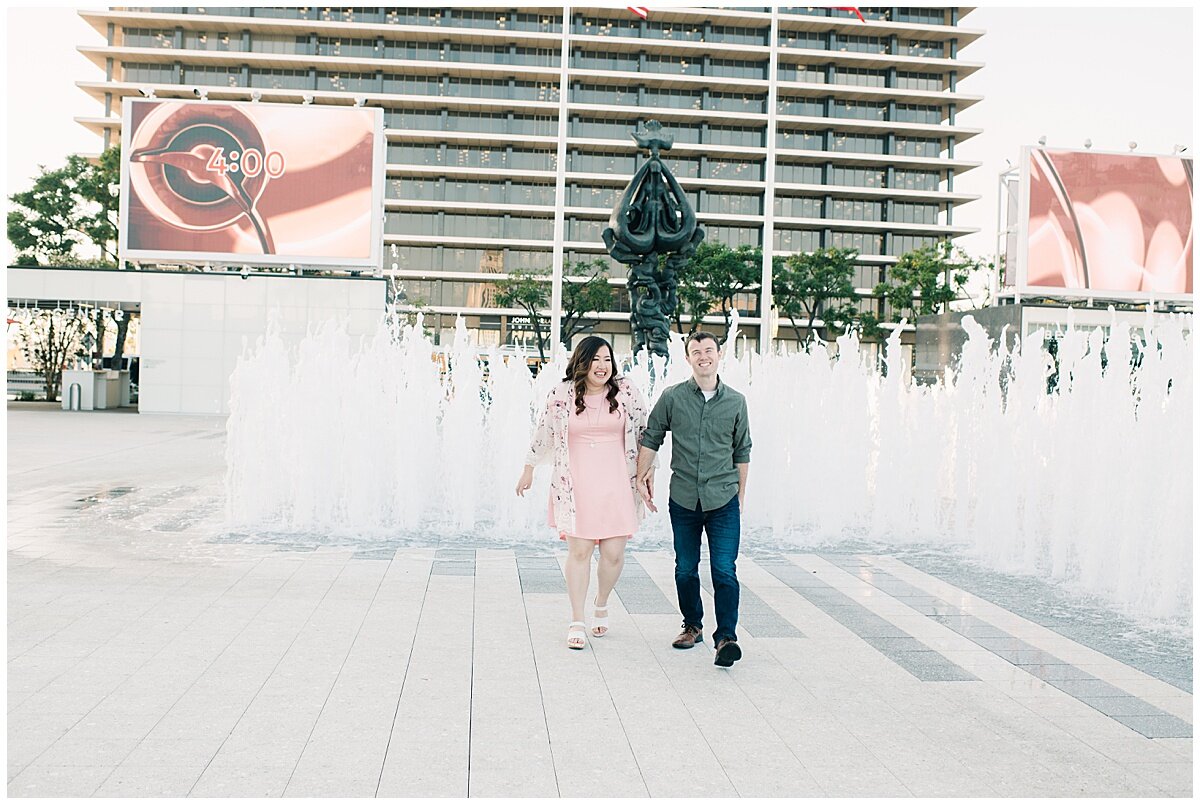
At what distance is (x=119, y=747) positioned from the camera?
139 inches

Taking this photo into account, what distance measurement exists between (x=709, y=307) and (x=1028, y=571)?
50.1m

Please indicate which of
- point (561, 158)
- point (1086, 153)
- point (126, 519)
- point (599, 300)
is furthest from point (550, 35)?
point (126, 519)

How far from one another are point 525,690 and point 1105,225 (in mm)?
34752

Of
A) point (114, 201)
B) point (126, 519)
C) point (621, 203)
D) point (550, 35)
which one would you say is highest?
point (550, 35)

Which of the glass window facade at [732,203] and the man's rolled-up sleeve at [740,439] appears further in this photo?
the glass window facade at [732,203]

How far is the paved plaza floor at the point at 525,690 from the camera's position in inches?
134

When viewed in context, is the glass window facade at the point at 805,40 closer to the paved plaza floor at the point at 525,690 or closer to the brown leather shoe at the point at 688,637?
the paved plaza floor at the point at 525,690

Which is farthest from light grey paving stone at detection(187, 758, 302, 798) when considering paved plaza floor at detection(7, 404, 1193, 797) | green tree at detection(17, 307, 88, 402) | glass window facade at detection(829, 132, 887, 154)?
glass window facade at detection(829, 132, 887, 154)

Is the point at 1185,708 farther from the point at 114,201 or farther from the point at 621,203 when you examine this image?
the point at 114,201

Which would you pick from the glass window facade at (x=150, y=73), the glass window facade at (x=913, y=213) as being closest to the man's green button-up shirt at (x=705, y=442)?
the glass window facade at (x=913, y=213)

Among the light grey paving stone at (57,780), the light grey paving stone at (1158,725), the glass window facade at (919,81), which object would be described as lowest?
the light grey paving stone at (1158,725)

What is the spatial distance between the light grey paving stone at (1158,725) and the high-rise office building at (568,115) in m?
61.3

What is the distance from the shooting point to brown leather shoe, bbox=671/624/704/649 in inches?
199

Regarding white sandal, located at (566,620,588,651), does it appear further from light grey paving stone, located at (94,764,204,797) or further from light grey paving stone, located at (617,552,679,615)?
light grey paving stone, located at (94,764,204,797)
